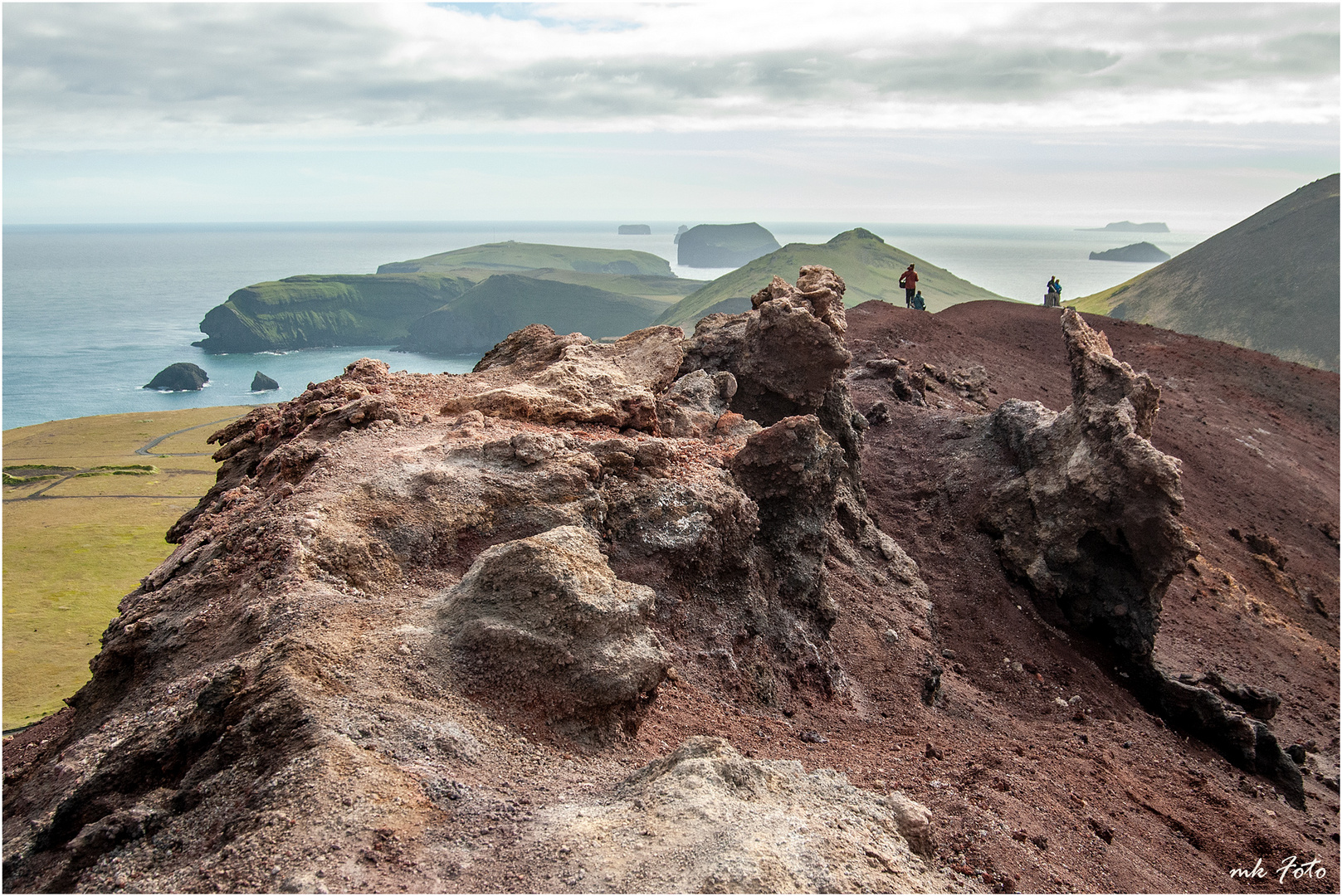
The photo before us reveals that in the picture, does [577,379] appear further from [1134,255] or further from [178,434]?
[1134,255]

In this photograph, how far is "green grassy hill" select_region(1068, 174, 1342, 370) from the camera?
6775 cm

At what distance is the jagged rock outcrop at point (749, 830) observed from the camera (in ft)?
18.5

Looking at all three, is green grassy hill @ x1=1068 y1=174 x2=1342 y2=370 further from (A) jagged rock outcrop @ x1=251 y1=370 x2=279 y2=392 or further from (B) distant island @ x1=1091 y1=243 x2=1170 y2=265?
(B) distant island @ x1=1091 y1=243 x2=1170 y2=265

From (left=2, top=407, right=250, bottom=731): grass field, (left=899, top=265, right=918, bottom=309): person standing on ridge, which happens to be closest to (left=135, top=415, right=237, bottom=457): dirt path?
(left=2, top=407, right=250, bottom=731): grass field

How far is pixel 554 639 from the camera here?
7969mm

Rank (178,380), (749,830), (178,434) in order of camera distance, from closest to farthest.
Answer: (749,830)
(178,434)
(178,380)

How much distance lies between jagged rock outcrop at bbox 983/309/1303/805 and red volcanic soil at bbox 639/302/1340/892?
0.56 m

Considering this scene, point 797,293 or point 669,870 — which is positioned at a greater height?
point 797,293

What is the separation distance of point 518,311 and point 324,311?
1393 inches

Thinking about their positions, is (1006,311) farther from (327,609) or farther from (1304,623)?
(327,609)

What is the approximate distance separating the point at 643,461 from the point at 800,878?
22.5 ft

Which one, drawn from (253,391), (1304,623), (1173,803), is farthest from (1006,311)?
(253,391)

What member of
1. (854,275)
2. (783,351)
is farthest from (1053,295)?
(783,351)

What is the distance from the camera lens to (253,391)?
3696 inches
